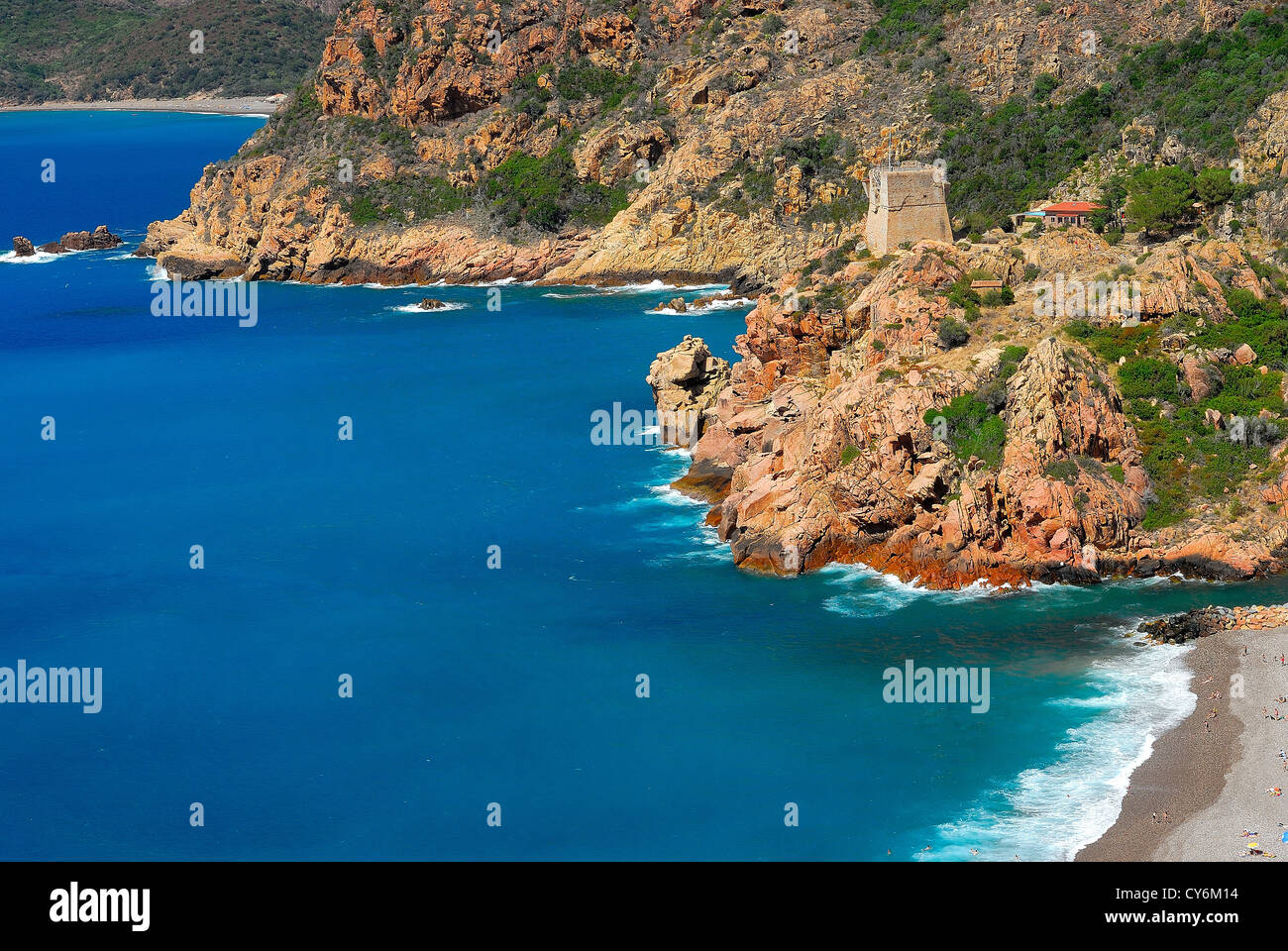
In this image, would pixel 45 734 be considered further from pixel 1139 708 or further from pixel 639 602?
pixel 1139 708

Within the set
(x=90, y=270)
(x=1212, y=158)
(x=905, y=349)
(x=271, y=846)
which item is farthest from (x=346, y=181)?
(x=271, y=846)

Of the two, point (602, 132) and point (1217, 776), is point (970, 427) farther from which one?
point (602, 132)

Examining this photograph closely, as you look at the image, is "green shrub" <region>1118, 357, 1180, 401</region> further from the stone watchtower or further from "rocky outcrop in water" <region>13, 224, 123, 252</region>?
"rocky outcrop in water" <region>13, 224, 123, 252</region>
